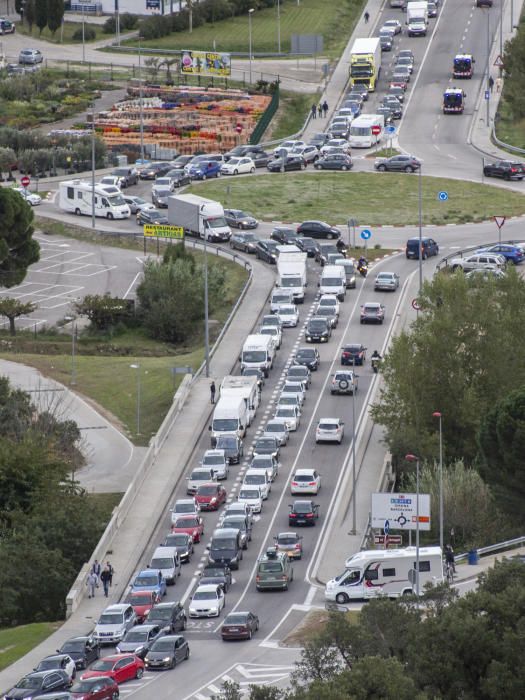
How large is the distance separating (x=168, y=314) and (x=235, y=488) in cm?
2793

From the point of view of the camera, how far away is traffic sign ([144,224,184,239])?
410 feet

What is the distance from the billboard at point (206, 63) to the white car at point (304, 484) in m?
92.0

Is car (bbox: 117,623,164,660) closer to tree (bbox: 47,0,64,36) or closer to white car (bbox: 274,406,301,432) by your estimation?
white car (bbox: 274,406,301,432)

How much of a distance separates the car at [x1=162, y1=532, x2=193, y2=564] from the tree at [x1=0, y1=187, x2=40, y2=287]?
134 feet

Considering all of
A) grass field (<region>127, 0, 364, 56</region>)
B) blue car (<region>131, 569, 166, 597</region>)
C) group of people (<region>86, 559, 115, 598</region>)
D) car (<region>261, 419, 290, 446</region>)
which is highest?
grass field (<region>127, 0, 364, 56</region>)

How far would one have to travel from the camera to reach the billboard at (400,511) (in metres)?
77.9

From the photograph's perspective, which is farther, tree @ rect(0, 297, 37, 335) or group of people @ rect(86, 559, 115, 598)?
tree @ rect(0, 297, 37, 335)

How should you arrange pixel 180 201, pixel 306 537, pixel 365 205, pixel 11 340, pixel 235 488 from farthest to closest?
pixel 365 205, pixel 180 201, pixel 11 340, pixel 235 488, pixel 306 537

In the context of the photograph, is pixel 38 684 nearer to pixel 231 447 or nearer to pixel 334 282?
pixel 231 447

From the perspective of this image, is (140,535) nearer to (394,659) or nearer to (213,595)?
(213,595)

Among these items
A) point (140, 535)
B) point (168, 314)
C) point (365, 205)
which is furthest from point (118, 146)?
point (140, 535)

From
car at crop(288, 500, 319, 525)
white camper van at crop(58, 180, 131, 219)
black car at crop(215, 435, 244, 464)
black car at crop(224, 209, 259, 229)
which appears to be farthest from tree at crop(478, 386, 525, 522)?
white camper van at crop(58, 180, 131, 219)

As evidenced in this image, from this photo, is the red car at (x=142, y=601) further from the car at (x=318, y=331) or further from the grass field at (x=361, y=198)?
the grass field at (x=361, y=198)

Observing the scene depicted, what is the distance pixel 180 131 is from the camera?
15925cm
